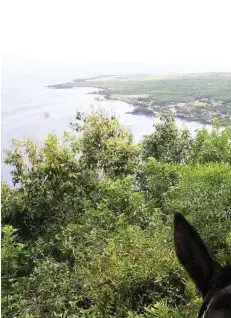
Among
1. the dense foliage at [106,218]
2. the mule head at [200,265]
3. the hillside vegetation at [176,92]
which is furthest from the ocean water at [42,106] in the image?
the mule head at [200,265]

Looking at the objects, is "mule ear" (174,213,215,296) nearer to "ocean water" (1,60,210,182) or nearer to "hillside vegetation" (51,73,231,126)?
"ocean water" (1,60,210,182)

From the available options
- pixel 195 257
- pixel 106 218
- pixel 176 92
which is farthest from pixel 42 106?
pixel 195 257

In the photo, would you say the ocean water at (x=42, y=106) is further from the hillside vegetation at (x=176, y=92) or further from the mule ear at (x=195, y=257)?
the mule ear at (x=195, y=257)

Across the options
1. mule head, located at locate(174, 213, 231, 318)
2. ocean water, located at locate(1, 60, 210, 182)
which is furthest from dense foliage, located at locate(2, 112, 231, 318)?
mule head, located at locate(174, 213, 231, 318)

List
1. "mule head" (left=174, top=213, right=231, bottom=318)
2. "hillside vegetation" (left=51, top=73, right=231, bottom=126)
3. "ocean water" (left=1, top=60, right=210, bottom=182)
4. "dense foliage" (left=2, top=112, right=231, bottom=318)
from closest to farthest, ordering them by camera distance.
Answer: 1. "mule head" (left=174, top=213, right=231, bottom=318)
2. "dense foliage" (left=2, top=112, right=231, bottom=318)
3. "ocean water" (left=1, top=60, right=210, bottom=182)
4. "hillside vegetation" (left=51, top=73, right=231, bottom=126)

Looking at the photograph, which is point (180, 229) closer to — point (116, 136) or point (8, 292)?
point (8, 292)

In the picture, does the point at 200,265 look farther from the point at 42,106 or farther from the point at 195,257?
the point at 42,106
